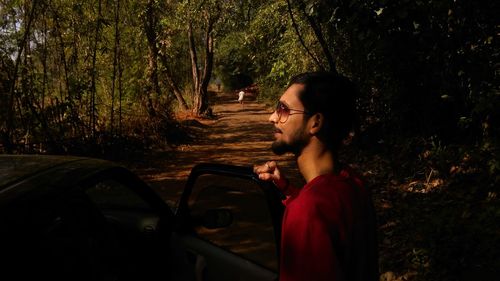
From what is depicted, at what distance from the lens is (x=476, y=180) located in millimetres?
6672

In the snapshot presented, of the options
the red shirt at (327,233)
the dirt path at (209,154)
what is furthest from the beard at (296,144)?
the dirt path at (209,154)

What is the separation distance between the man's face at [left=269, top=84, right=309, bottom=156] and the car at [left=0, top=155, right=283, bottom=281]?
2.09 feet

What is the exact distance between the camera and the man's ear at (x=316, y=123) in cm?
173

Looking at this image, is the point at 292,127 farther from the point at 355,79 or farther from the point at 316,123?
the point at 355,79

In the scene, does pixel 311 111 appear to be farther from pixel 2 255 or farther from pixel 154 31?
pixel 154 31

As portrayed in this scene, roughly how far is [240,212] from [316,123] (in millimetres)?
1405

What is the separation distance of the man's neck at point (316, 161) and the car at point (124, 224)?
0.69 metres

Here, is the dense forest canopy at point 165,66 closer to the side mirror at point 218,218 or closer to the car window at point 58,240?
the side mirror at point 218,218

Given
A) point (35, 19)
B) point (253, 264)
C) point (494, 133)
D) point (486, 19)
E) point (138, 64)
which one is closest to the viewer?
point (253, 264)

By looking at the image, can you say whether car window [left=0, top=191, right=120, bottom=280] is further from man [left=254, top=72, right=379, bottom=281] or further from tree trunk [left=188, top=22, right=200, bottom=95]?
tree trunk [left=188, top=22, right=200, bottom=95]

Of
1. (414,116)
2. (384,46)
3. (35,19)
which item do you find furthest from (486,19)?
(35,19)

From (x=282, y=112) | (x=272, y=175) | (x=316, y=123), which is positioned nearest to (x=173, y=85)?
(x=272, y=175)

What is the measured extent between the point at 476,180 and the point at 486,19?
6.92 ft

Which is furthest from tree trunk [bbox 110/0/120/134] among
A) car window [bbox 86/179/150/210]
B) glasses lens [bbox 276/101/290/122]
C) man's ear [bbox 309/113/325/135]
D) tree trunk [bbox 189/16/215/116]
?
tree trunk [bbox 189/16/215/116]
